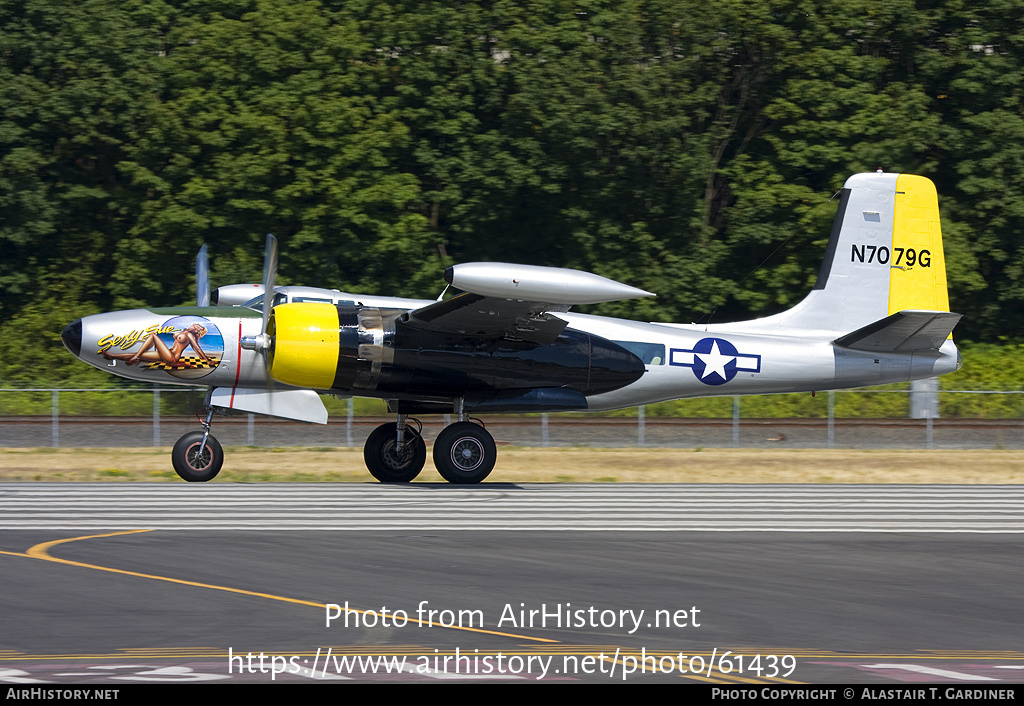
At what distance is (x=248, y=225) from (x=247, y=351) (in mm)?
20066

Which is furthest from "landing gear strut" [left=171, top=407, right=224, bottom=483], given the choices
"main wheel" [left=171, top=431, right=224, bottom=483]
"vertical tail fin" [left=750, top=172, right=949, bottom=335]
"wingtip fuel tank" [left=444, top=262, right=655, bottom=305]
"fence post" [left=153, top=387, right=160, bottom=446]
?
"fence post" [left=153, top=387, right=160, bottom=446]

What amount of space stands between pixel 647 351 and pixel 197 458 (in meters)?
7.56

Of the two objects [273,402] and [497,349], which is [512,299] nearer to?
[497,349]

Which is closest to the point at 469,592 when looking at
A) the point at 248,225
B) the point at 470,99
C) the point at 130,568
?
the point at 130,568

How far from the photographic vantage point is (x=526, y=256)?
41312mm

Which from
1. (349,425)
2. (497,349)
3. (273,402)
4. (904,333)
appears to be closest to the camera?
(497,349)

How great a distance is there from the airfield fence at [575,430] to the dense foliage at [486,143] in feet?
23.0

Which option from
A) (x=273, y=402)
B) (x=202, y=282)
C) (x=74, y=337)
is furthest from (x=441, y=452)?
(x=202, y=282)

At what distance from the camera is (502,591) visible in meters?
9.73

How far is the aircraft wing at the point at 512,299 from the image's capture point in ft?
55.1

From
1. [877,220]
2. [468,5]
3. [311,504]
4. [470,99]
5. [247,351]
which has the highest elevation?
[468,5]

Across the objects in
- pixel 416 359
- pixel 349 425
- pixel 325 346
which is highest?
pixel 325 346

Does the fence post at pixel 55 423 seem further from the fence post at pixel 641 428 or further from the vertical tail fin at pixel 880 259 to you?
the vertical tail fin at pixel 880 259

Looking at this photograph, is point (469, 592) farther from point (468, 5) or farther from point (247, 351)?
point (468, 5)
